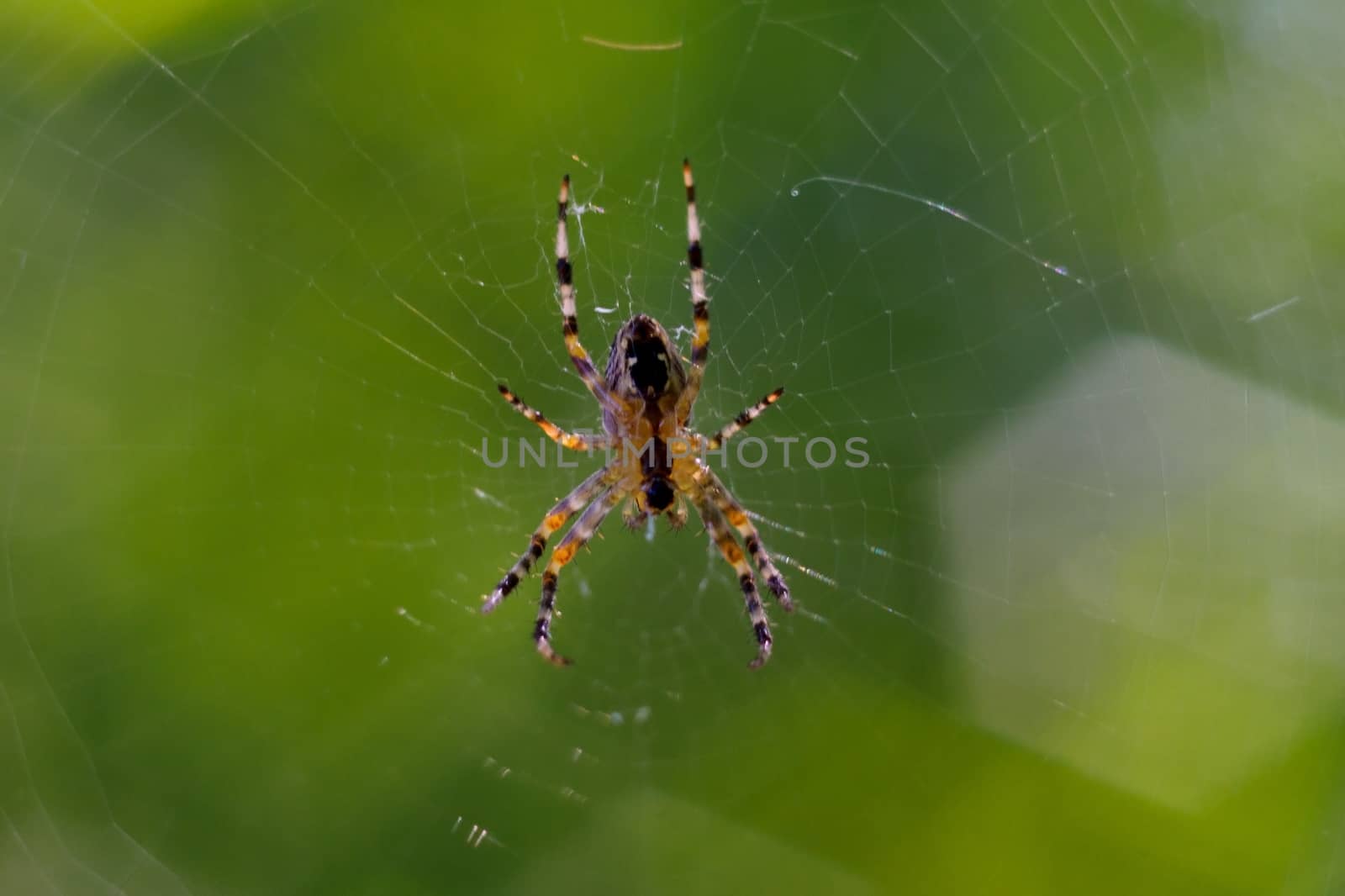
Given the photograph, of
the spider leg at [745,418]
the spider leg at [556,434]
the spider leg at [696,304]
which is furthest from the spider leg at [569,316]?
the spider leg at [745,418]

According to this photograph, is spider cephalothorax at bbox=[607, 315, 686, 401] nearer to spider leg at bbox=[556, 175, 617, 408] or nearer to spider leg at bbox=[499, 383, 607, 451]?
spider leg at bbox=[556, 175, 617, 408]

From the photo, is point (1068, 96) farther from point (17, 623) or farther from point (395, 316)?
point (17, 623)

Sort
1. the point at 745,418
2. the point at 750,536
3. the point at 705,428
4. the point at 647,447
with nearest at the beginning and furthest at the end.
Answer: the point at 745,418
the point at 647,447
the point at 750,536
the point at 705,428

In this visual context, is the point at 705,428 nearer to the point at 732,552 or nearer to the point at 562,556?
the point at 732,552

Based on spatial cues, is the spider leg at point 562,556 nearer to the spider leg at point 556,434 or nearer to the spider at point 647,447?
the spider at point 647,447

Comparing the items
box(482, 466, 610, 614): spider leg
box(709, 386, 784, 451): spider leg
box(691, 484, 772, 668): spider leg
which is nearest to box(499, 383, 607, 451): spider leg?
box(482, 466, 610, 614): spider leg

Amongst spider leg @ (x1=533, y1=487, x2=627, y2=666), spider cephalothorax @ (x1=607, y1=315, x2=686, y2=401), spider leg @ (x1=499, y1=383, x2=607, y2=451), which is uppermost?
spider cephalothorax @ (x1=607, y1=315, x2=686, y2=401)

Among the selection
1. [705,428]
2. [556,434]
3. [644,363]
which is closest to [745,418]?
[644,363]
